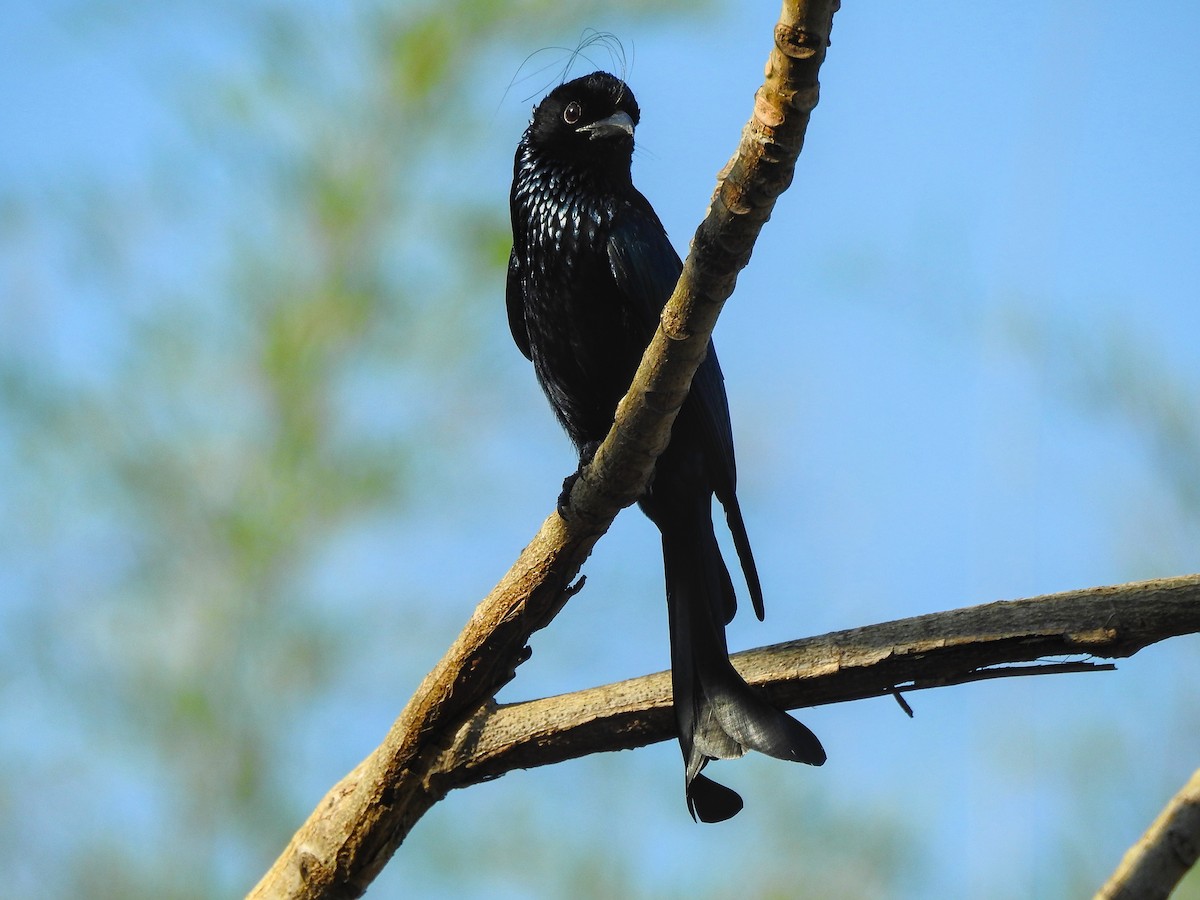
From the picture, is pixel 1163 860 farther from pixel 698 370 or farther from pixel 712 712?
pixel 698 370

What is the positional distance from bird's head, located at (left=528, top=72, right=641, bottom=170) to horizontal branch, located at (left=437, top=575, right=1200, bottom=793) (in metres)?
1.66

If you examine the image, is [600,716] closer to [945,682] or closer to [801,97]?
[945,682]

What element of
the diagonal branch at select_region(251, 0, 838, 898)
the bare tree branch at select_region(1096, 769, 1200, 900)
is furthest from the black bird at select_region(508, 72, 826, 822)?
the bare tree branch at select_region(1096, 769, 1200, 900)

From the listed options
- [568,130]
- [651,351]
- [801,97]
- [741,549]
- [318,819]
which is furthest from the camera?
[568,130]

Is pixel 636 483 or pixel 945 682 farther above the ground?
pixel 636 483

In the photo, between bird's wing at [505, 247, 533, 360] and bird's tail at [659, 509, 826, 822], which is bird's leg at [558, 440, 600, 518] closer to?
bird's tail at [659, 509, 826, 822]

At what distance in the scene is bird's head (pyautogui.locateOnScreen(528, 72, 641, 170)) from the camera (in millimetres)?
3588

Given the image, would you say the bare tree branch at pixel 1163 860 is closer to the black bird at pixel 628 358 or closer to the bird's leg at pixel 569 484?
the black bird at pixel 628 358

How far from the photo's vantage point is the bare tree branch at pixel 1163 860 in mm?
2141

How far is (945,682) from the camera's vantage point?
2.46 meters

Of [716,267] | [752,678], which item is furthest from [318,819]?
[716,267]

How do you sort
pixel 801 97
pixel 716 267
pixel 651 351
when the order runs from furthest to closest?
pixel 651 351 < pixel 716 267 < pixel 801 97

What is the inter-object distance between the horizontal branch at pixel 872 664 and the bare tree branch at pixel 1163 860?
308 millimetres

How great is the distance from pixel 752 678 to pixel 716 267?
102 centimetres
